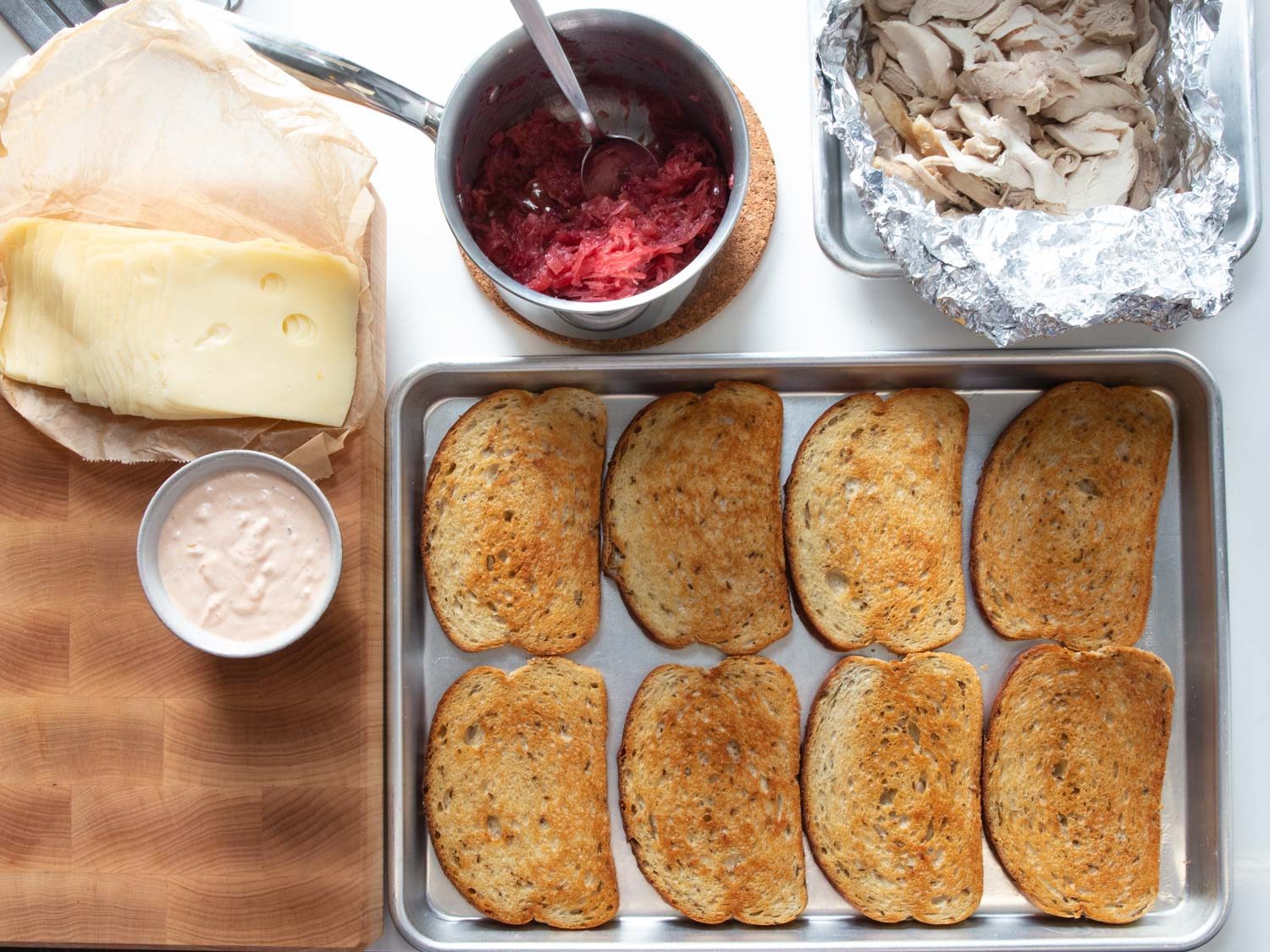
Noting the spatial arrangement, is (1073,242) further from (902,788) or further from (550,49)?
(902,788)

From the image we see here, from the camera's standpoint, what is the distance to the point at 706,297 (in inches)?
65.4

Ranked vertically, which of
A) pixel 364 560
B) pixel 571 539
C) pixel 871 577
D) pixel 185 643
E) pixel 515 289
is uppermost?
pixel 515 289

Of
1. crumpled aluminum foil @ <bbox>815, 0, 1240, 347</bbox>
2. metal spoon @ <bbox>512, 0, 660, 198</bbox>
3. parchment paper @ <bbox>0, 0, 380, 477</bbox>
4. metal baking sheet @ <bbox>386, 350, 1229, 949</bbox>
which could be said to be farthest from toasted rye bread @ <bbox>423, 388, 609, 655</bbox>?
crumpled aluminum foil @ <bbox>815, 0, 1240, 347</bbox>

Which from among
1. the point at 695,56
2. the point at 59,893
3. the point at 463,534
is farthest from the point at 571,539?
the point at 59,893

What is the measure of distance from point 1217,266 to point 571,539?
3.26ft

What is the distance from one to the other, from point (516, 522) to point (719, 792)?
1.74ft

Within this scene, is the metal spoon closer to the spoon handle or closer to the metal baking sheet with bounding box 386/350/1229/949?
the spoon handle

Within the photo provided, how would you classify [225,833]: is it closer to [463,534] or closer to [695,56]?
[463,534]

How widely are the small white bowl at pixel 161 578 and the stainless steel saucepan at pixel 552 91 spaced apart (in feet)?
1.31

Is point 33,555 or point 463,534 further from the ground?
point 463,534

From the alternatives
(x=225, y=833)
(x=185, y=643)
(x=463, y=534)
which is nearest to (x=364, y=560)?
(x=463, y=534)

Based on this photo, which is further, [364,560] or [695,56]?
[364,560]

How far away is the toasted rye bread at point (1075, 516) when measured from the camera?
5.47ft

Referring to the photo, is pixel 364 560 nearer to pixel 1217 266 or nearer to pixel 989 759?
pixel 989 759
